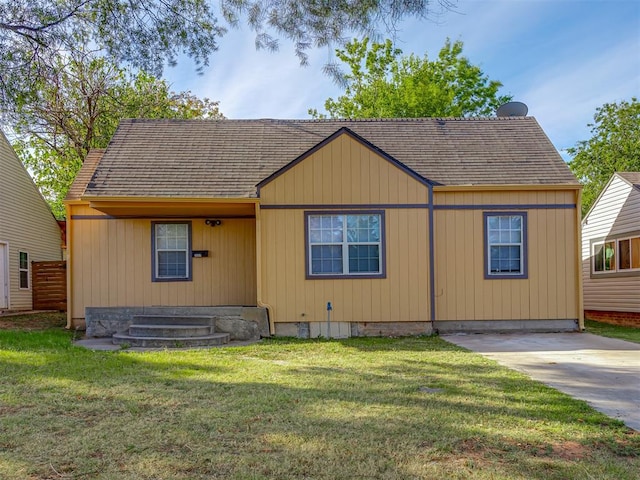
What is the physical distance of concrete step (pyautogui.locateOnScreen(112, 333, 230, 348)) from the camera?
8203mm

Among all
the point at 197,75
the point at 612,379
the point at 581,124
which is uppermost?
the point at 581,124

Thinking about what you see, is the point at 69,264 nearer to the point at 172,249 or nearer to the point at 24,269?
the point at 172,249

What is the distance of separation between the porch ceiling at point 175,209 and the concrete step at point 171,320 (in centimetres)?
219

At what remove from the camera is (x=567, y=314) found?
982 cm

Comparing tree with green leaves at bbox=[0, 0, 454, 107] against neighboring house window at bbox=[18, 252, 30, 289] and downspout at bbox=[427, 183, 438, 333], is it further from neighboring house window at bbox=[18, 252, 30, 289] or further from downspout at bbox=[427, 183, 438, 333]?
neighboring house window at bbox=[18, 252, 30, 289]

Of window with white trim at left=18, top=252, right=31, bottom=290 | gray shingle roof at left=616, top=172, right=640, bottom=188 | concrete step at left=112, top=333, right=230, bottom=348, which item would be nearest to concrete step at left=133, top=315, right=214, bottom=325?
concrete step at left=112, top=333, right=230, bottom=348

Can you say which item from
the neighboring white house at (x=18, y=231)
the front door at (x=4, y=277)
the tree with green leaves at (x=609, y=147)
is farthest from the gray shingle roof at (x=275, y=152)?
the tree with green leaves at (x=609, y=147)

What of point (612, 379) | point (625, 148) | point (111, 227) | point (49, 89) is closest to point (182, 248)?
point (111, 227)

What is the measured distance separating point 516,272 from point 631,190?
18.2 feet

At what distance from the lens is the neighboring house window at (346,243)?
31.0 feet

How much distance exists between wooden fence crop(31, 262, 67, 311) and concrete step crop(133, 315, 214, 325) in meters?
8.00

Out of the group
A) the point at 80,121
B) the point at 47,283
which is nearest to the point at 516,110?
the point at 47,283

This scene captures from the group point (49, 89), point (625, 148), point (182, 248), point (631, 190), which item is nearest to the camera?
point (49, 89)

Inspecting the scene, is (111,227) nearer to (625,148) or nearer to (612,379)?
(612,379)
